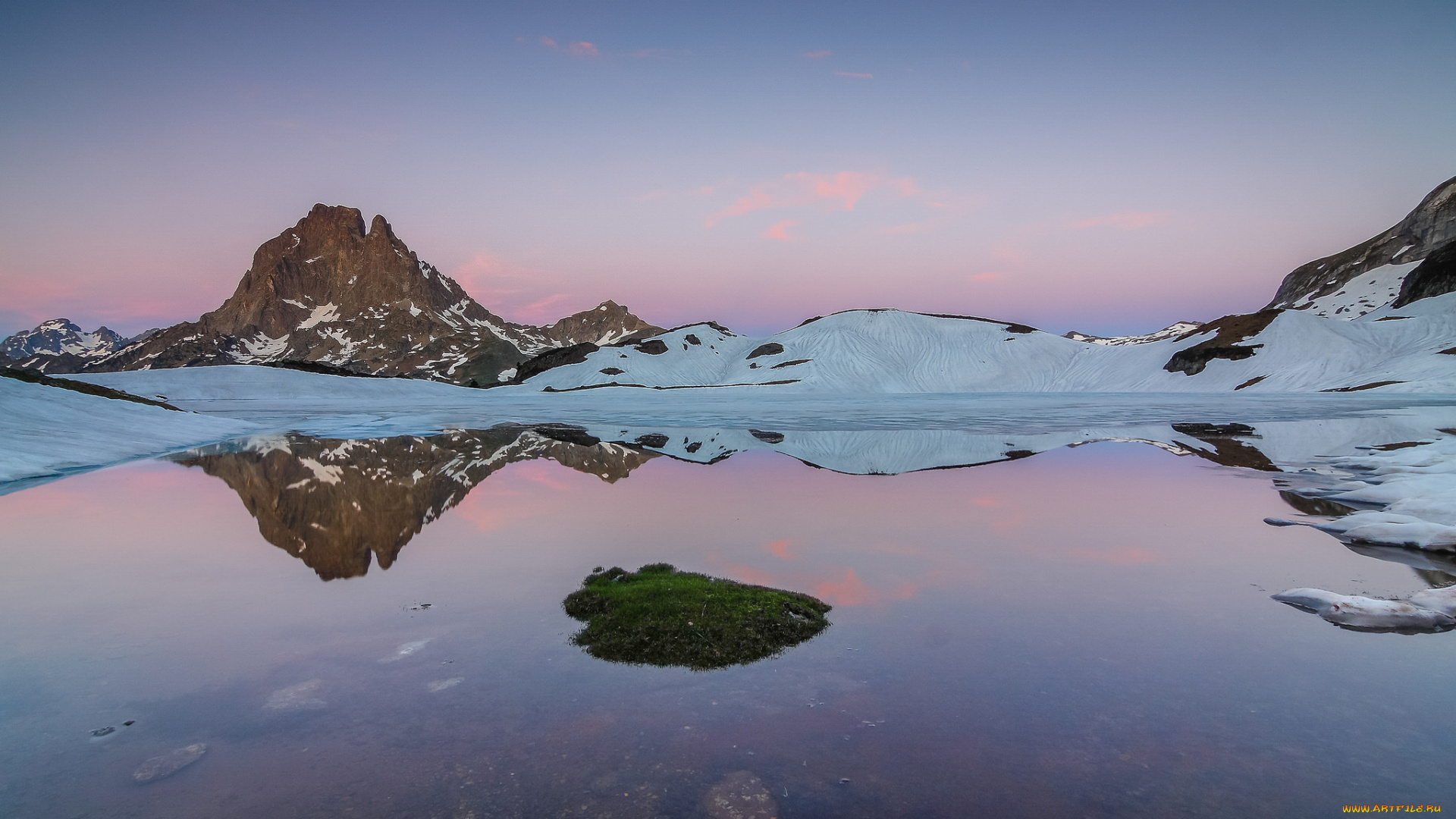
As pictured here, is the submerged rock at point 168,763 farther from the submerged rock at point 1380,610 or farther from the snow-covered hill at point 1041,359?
the snow-covered hill at point 1041,359

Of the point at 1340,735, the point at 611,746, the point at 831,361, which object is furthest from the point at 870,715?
the point at 831,361

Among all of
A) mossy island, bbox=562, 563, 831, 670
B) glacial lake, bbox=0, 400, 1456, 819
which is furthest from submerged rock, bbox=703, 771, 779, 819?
mossy island, bbox=562, 563, 831, 670

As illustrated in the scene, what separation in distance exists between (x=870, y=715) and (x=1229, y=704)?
12.3ft

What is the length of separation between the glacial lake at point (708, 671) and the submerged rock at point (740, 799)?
78mm

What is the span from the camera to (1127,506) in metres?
18.5

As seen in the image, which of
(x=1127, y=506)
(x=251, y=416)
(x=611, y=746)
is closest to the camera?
(x=611, y=746)

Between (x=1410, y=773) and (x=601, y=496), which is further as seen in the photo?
(x=601, y=496)

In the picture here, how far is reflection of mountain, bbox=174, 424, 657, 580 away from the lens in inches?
588

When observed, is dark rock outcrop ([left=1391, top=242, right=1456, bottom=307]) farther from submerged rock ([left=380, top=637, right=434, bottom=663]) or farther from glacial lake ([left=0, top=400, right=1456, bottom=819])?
submerged rock ([left=380, top=637, right=434, bottom=663])

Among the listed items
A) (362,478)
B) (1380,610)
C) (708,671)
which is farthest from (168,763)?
(362,478)

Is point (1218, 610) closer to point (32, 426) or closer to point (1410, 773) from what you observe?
point (1410, 773)

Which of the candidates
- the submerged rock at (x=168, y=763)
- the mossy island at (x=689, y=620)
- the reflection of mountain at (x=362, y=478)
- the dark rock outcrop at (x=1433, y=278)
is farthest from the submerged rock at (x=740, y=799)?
the dark rock outcrop at (x=1433, y=278)

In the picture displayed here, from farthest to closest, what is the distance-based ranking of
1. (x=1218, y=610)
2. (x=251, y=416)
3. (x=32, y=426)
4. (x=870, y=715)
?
(x=251, y=416) → (x=32, y=426) → (x=1218, y=610) → (x=870, y=715)

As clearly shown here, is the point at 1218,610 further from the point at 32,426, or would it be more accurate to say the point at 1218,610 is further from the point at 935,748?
the point at 32,426
